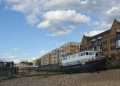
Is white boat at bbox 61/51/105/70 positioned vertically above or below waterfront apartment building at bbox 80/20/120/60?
below

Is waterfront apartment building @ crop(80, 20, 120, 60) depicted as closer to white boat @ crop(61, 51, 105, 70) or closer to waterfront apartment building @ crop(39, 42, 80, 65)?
waterfront apartment building @ crop(39, 42, 80, 65)

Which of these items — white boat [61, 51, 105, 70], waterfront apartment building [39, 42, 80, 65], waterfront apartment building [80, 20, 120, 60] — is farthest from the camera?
waterfront apartment building [39, 42, 80, 65]

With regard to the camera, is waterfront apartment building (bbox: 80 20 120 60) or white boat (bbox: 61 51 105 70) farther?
waterfront apartment building (bbox: 80 20 120 60)

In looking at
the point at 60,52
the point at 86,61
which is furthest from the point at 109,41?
the point at 60,52

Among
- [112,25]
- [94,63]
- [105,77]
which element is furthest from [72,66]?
[112,25]

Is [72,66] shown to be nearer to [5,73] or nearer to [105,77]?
[5,73]

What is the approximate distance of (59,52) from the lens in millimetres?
151750

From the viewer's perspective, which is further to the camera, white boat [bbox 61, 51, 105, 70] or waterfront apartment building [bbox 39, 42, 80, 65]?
waterfront apartment building [bbox 39, 42, 80, 65]

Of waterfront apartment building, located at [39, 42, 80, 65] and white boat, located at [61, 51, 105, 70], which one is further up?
waterfront apartment building, located at [39, 42, 80, 65]

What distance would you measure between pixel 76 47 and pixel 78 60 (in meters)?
75.1

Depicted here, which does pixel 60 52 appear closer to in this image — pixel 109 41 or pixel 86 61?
pixel 109 41

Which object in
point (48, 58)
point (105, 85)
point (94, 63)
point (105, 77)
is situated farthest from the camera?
point (48, 58)

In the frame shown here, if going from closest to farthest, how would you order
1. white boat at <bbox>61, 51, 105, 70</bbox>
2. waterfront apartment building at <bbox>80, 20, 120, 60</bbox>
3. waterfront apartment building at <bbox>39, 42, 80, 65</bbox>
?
white boat at <bbox>61, 51, 105, 70</bbox> → waterfront apartment building at <bbox>80, 20, 120, 60</bbox> → waterfront apartment building at <bbox>39, 42, 80, 65</bbox>

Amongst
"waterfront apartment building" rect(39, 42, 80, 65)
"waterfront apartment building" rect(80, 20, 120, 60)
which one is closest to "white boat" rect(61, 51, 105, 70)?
"waterfront apartment building" rect(80, 20, 120, 60)
